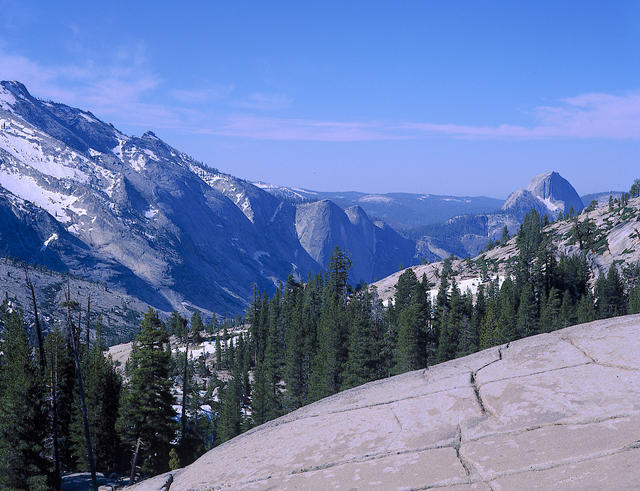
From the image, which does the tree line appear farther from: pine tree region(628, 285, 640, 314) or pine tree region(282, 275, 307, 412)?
pine tree region(628, 285, 640, 314)

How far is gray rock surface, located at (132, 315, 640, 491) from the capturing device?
6.13 m

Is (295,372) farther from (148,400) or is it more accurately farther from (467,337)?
(148,400)

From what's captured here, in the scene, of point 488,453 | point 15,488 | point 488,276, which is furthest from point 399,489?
point 488,276

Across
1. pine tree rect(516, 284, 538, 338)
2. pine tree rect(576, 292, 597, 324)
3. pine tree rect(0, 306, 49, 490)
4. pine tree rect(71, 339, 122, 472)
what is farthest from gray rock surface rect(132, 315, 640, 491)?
pine tree rect(576, 292, 597, 324)

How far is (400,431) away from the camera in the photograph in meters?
7.95

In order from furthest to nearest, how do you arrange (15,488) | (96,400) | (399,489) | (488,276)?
(488,276), (96,400), (15,488), (399,489)

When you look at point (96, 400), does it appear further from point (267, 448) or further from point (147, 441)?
point (267, 448)

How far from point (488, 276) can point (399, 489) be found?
439 ft

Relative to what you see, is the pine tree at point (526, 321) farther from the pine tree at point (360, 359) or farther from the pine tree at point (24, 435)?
the pine tree at point (24, 435)

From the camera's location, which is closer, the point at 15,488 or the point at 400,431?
the point at 400,431

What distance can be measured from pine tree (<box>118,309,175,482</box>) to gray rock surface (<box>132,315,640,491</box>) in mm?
21384

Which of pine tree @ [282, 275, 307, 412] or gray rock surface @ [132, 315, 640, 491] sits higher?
gray rock surface @ [132, 315, 640, 491]

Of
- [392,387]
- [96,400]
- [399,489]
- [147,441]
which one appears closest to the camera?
[399,489]

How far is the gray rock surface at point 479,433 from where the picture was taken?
6.13m
